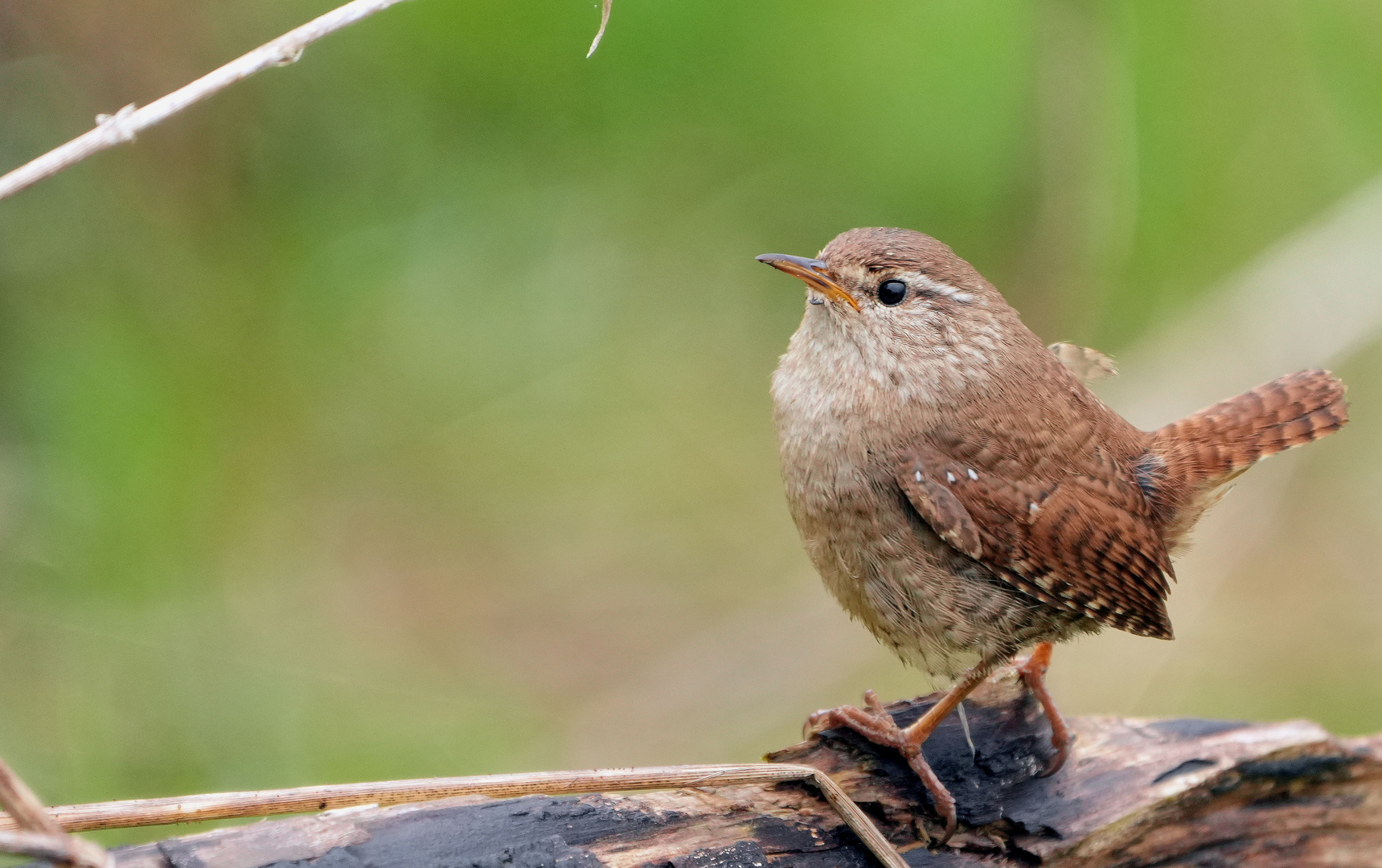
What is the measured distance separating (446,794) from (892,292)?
175 centimetres

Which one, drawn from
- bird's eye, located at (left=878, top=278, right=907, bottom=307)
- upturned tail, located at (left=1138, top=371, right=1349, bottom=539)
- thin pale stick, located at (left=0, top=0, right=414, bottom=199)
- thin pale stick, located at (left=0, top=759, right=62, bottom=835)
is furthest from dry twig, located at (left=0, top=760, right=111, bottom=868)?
upturned tail, located at (left=1138, top=371, right=1349, bottom=539)

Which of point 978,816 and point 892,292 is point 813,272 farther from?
point 978,816

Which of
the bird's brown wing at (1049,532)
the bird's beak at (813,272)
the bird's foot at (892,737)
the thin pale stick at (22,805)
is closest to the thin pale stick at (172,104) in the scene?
the thin pale stick at (22,805)

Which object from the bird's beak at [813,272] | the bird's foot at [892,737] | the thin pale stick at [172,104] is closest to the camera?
the thin pale stick at [172,104]

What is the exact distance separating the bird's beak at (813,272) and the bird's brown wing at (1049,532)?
465 mm

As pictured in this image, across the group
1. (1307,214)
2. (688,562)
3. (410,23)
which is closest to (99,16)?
(410,23)

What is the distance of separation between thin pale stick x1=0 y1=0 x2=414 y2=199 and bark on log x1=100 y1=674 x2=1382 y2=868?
1.19 metres

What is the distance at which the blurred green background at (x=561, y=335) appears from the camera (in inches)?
176

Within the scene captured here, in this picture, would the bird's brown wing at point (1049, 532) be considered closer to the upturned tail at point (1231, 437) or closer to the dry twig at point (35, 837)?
the upturned tail at point (1231, 437)

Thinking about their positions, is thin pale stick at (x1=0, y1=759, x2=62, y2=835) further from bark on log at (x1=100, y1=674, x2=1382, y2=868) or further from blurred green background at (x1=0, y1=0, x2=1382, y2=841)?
blurred green background at (x1=0, y1=0, x2=1382, y2=841)

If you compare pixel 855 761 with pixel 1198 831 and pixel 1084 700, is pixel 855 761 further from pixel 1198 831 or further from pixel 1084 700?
pixel 1084 700

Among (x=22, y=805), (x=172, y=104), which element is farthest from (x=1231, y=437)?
(x=22, y=805)

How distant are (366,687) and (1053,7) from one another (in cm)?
407

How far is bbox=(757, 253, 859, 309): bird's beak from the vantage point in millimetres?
3240
